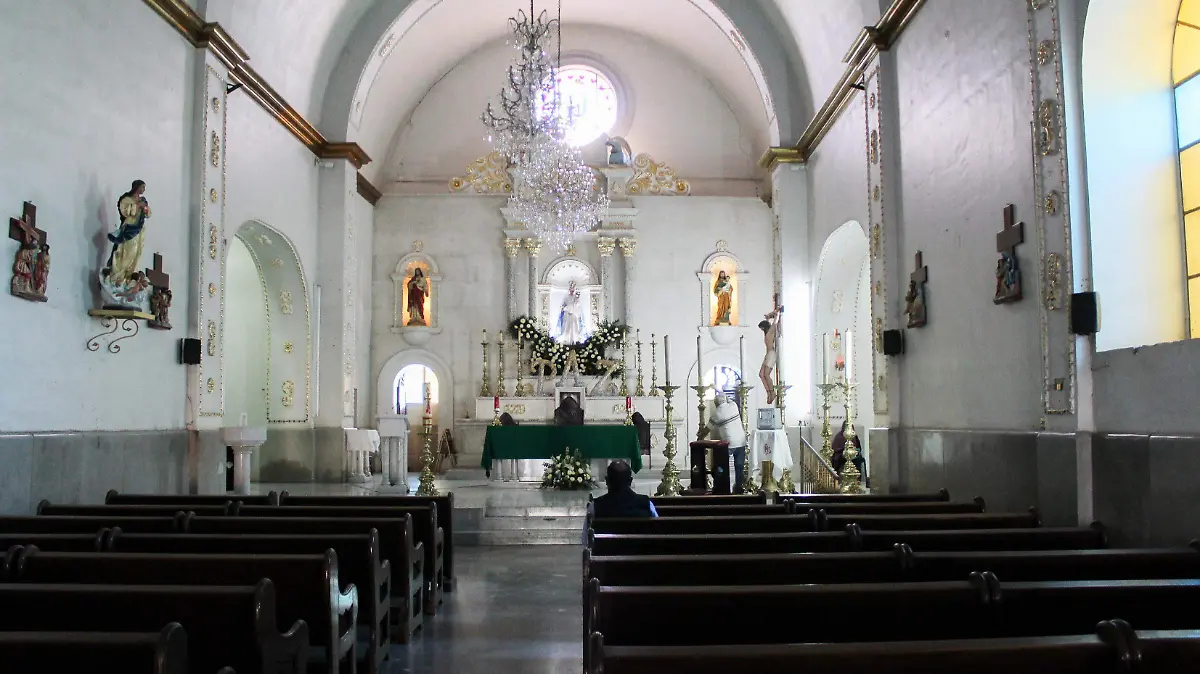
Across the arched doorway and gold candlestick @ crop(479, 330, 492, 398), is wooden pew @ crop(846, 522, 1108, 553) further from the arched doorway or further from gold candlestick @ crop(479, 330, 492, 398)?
gold candlestick @ crop(479, 330, 492, 398)

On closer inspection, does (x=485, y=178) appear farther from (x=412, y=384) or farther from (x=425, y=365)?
(x=412, y=384)

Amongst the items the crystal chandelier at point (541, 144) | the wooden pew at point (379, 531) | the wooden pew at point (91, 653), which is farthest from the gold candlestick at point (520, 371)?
the wooden pew at point (91, 653)

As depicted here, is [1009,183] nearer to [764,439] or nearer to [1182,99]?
[1182,99]

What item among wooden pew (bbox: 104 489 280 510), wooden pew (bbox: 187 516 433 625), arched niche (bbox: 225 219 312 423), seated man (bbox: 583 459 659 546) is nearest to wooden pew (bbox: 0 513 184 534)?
wooden pew (bbox: 187 516 433 625)

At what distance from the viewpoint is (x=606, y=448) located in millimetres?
13695

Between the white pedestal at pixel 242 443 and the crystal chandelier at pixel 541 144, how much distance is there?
5.90 metres

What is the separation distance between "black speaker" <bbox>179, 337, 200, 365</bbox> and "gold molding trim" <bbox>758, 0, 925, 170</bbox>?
30.3 ft

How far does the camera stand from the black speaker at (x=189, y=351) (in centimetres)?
1047

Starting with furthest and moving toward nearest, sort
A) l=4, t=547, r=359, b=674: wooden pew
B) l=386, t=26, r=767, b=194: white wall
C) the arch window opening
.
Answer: l=386, t=26, r=767, b=194: white wall < the arch window opening < l=4, t=547, r=359, b=674: wooden pew

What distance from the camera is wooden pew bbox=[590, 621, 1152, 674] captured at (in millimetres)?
2301

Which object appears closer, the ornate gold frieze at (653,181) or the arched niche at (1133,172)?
the arched niche at (1133,172)

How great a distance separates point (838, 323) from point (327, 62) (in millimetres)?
10007

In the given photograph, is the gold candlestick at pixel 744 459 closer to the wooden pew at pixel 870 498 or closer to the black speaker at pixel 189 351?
the wooden pew at pixel 870 498

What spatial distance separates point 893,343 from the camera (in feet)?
35.3
